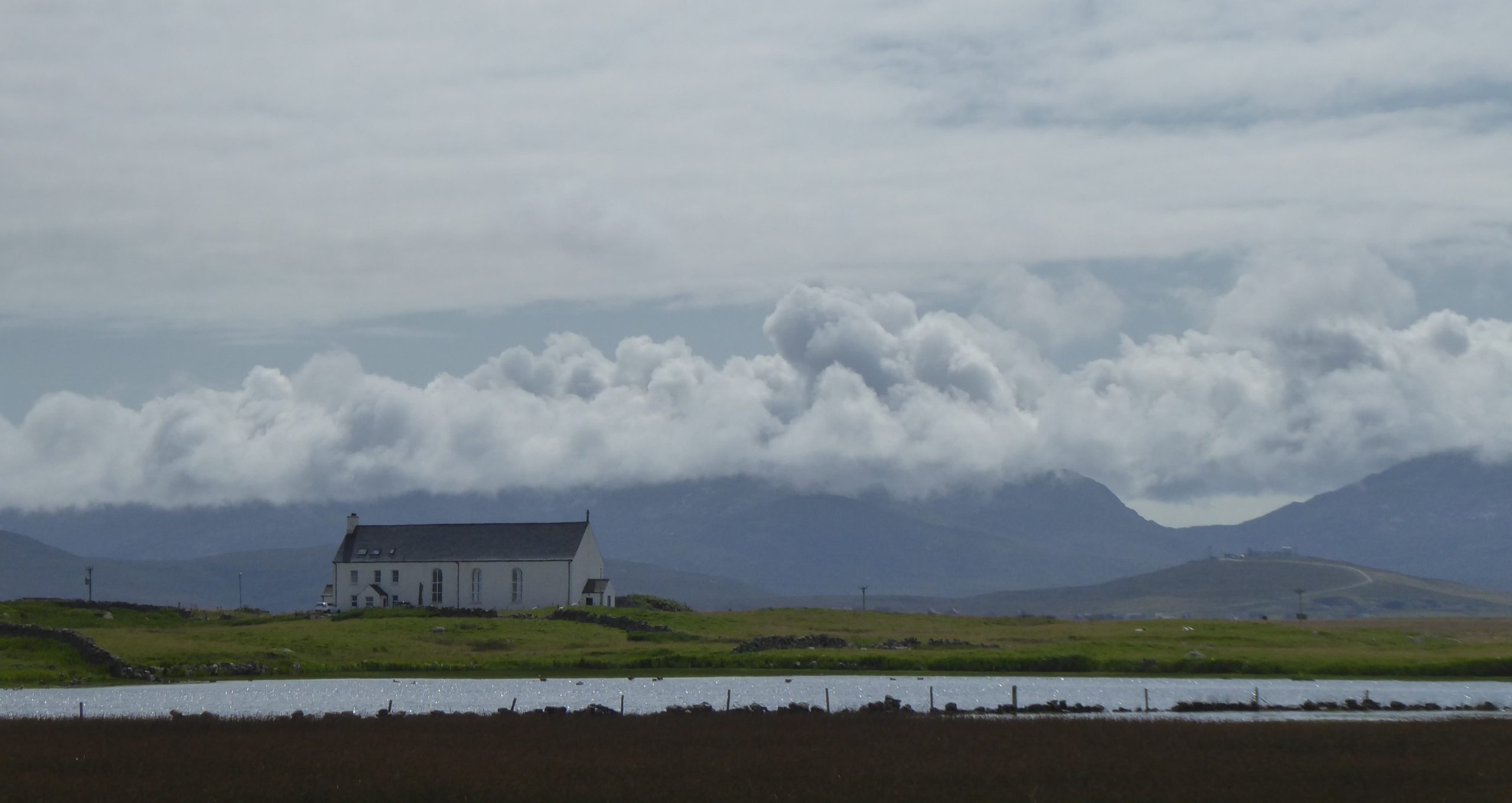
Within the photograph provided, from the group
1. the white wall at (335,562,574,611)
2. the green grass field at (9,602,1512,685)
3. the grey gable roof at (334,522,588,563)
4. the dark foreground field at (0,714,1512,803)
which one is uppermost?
the grey gable roof at (334,522,588,563)

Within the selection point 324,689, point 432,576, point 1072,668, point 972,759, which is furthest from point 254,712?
point 432,576

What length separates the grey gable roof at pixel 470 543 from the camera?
150625 millimetres

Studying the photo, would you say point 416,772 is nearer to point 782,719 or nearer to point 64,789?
point 64,789

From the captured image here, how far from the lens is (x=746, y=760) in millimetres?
45781

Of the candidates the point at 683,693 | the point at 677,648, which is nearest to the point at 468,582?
the point at 677,648

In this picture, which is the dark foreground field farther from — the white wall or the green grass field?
the white wall

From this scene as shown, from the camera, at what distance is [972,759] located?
45.4 metres

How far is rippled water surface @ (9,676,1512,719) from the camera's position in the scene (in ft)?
217

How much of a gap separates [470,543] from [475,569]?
131 inches

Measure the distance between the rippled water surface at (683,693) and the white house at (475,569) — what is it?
6683 cm

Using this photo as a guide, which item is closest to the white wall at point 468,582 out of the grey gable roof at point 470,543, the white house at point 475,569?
the white house at point 475,569

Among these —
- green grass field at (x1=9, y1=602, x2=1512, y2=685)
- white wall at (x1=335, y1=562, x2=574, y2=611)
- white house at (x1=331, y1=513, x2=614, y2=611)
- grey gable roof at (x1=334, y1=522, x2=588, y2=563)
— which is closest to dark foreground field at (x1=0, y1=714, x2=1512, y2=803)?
green grass field at (x1=9, y1=602, x2=1512, y2=685)

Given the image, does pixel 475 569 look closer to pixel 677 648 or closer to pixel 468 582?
pixel 468 582

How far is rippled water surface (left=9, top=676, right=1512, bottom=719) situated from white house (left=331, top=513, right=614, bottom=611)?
219ft
